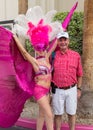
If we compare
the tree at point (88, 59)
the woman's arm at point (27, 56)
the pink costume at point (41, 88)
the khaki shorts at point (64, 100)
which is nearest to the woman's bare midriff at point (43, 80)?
the pink costume at point (41, 88)

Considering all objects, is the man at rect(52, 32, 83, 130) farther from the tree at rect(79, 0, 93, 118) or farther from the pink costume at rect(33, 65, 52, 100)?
the tree at rect(79, 0, 93, 118)

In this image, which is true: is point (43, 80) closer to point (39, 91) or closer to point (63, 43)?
point (39, 91)

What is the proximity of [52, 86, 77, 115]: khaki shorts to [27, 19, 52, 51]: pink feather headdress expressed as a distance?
802mm

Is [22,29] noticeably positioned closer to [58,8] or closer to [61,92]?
[61,92]

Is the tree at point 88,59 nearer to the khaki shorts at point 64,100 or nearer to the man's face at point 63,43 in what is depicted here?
the khaki shorts at point 64,100

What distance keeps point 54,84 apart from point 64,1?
830cm

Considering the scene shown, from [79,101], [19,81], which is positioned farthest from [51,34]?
[79,101]

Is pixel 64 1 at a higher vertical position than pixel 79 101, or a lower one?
higher

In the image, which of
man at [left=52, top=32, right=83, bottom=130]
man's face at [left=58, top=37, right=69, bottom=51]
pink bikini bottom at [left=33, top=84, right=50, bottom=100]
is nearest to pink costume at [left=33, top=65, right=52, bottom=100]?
pink bikini bottom at [left=33, top=84, right=50, bottom=100]

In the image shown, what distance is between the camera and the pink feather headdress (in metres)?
6.12

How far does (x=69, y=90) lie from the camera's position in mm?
6406

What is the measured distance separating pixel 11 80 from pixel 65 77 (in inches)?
35.0

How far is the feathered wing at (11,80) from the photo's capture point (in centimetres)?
625

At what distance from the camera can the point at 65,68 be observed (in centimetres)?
635
